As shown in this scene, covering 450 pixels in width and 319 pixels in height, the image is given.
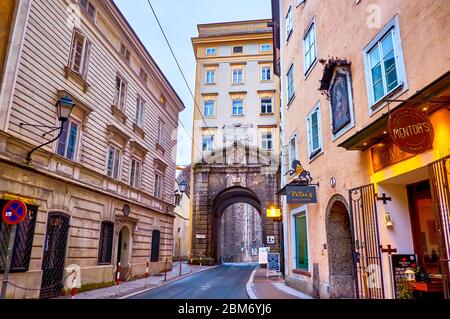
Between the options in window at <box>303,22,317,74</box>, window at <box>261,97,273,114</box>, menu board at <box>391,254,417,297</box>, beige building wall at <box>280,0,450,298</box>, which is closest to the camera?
beige building wall at <box>280,0,450,298</box>

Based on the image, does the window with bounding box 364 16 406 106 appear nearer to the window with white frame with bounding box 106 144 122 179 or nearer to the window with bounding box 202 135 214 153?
the window with white frame with bounding box 106 144 122 179

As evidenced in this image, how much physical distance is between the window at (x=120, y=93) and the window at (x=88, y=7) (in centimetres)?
329

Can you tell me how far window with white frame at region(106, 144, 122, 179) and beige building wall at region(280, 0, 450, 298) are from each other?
854 centimetres

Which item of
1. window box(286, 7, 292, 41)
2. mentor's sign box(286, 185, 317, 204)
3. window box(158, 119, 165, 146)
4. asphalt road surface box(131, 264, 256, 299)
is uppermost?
window box(286, 7, 292, 41)

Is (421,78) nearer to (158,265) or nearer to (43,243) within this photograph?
(43,243)

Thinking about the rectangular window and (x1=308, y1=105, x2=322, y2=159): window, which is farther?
the rectangular window

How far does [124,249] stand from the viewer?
17531 millimetres

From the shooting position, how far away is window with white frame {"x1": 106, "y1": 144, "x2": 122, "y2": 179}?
52.3 ft

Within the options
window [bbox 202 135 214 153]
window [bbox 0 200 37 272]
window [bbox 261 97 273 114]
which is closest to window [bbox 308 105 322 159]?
window [bbox 0 200 37 272]

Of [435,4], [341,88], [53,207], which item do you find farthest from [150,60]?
[435,4]

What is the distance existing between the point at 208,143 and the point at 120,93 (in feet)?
60.3

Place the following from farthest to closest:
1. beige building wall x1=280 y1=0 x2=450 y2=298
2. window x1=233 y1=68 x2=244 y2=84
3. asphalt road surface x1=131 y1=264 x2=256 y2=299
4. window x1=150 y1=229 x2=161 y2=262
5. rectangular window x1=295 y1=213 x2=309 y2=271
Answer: window x1=233 y1=68 x2=244 y2=84, window x1=150 y1=229 x2=161 y2=262, rectangular window x1=295 y1=213 x2=309 y2=271, asphalt road surface x1=131 y1=264 x2=256 y2=299, beige building wall x1=280 y1=0 x2=450 y2=298

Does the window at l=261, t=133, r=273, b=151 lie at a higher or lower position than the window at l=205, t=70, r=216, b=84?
lower

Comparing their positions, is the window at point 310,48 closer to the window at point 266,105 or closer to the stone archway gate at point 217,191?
the stone archway gate at point 217,191
